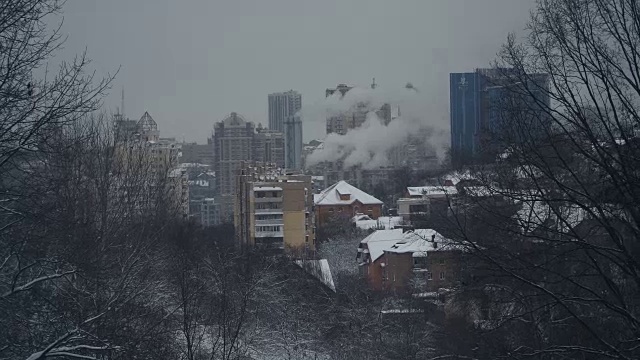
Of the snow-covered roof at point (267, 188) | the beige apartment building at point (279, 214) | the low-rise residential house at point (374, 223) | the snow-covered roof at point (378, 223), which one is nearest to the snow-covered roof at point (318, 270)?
the beige apartment building at point (279, 214)

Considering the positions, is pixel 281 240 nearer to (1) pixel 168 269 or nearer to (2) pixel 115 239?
(1) pixel 168 269

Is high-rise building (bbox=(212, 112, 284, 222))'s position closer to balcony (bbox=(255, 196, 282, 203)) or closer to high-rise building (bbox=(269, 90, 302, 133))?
high-rise building (bbox=(269, 90, 302, 133))

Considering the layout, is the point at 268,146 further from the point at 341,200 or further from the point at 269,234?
the point at 269,234

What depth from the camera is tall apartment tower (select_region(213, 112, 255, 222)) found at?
237ft

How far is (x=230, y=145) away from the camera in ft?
244

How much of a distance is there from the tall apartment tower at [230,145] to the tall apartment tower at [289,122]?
322 cm

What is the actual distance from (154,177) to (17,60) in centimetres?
1649

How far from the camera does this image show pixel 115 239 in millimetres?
12953

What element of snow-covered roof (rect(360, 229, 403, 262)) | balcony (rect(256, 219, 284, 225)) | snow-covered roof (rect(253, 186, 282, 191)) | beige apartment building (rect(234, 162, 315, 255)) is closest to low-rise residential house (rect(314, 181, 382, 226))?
beige apartment building (rect(234, 162, 315, 255))

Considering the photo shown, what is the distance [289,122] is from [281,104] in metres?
24.7

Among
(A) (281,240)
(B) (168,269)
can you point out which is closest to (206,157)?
(A) (281,240)

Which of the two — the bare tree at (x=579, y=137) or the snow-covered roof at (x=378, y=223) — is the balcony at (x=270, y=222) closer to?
the snow-covered roof at (x=378, y=223)

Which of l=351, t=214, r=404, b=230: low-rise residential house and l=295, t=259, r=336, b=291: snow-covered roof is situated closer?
l=295, t=259, r=336, b=291: snow-covered roof

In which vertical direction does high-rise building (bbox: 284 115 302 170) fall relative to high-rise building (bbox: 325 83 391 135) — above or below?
below
